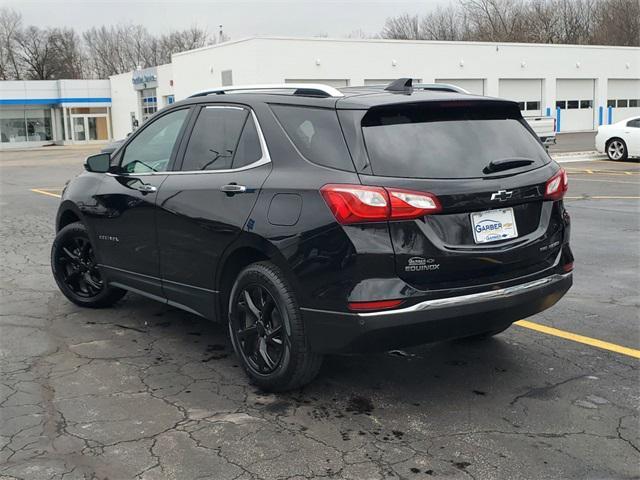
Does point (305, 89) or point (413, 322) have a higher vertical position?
point (305, 89)

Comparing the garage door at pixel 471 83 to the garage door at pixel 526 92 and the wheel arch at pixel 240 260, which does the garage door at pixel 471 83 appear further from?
the wheel arch at pixel 240 260

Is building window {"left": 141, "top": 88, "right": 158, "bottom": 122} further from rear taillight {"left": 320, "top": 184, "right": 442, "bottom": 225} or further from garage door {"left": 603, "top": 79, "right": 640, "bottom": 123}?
rear taillight {"left": 320, "top": 184, "right": 442, "bottom": 225}

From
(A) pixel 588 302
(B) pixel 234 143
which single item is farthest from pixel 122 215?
(A) pixel 588 302

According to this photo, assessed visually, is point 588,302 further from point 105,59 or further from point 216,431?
point 105,59

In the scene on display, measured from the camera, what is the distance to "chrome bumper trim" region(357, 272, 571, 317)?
354 cm

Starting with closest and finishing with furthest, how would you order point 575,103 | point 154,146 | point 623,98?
point 154,146
point 575,103
point 623,98

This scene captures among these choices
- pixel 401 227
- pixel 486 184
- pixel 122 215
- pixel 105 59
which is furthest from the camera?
pixel 105 59

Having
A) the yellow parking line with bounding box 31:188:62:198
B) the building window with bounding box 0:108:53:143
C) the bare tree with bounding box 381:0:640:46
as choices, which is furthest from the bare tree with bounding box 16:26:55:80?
the yellow parking line with bounding box 31:188:62:198

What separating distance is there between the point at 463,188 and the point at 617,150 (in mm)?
21186

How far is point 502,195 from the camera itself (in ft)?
12.5

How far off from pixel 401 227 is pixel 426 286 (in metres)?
0.34

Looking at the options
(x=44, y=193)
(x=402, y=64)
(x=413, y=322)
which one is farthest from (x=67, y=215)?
(x=402, y=64)

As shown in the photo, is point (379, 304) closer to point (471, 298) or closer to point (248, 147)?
point (471, 298)

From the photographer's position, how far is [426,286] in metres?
3.59
